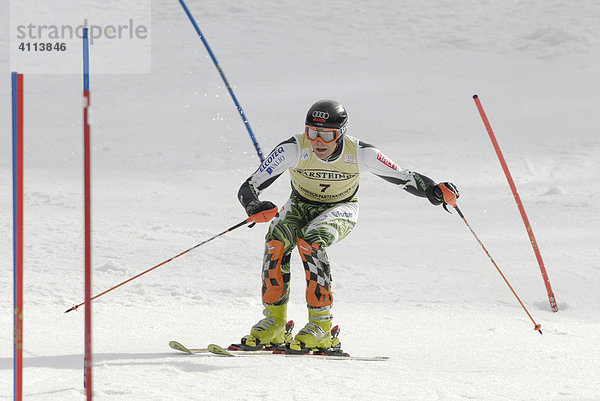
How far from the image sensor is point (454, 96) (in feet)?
59.2

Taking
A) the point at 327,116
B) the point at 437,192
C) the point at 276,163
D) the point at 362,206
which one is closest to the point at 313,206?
the point at 276,163

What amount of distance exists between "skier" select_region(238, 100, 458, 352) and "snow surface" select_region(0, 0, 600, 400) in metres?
0.41

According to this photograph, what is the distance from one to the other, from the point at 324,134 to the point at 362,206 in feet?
18.5

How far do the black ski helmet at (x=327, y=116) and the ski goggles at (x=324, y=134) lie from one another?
0.08 ft

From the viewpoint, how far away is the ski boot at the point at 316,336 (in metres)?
4.89

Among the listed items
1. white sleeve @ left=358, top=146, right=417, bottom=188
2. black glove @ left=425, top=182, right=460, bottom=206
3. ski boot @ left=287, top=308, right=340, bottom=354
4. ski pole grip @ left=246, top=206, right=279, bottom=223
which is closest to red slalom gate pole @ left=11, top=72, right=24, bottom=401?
ski pole grip @ left=246, top=206, right=279, bottom=223

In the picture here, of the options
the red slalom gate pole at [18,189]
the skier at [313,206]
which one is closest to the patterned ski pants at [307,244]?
the skier at [313,206]

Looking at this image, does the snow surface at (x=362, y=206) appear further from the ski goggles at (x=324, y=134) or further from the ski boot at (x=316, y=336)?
the ski goggles at (x=324, y=134)

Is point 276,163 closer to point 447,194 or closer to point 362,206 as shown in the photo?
point 447,194

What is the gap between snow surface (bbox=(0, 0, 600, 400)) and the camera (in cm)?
456

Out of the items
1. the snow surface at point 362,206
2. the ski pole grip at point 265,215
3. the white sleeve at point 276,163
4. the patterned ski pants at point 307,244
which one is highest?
the white sleeve at point 276,163

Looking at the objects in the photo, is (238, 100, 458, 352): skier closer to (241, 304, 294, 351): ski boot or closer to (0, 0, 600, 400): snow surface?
(241, 304, 294, 351): ski boot

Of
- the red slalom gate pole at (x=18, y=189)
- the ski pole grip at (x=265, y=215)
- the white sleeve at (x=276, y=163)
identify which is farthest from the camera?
the white sleeve at (x=276, y=163)

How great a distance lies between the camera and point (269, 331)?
504 cm
